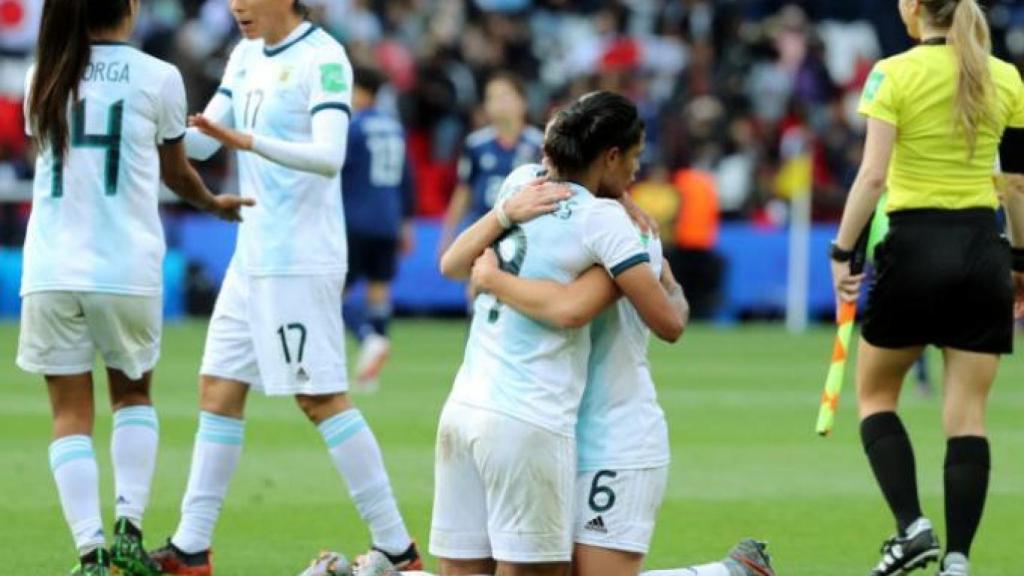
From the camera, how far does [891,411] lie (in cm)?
841

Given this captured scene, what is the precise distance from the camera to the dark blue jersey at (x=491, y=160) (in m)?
17.7

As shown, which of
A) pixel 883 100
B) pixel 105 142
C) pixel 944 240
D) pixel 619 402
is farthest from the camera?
pixel 944 240

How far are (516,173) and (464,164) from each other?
11263mm

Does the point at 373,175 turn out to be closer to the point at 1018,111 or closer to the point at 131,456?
the point at 131,456

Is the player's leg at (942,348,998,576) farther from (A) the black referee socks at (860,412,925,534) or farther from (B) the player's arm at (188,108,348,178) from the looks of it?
(B) the player's arm at (188,108,348,178)

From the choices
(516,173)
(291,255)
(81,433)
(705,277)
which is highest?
(516,173)

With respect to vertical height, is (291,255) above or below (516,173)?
below

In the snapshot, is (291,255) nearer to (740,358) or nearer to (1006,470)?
(1006,470)

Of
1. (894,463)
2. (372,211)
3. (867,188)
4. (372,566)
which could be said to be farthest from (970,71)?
(372,211)

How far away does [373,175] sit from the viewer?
56.1 ft

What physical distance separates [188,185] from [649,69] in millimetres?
20867

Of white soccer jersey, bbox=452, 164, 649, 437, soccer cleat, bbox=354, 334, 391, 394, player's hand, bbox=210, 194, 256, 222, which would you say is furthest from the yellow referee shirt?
soccer cleat, bbox=354, 334, 391, 394

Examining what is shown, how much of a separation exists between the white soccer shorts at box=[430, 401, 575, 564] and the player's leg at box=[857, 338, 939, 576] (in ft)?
5.77


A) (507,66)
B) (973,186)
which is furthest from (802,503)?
(507,66)
